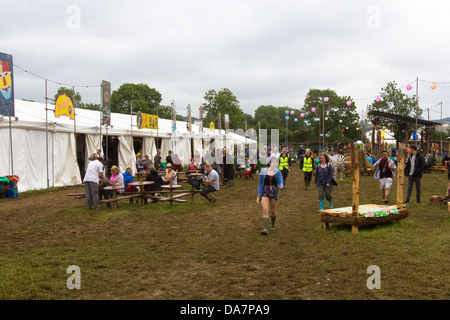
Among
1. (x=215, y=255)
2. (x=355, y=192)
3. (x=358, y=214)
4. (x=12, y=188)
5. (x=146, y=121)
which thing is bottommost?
(x=215, y=255)

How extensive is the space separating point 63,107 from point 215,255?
495 inches

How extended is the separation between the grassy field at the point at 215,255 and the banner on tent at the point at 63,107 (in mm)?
6522

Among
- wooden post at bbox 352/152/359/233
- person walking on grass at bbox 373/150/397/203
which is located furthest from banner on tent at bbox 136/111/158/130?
wooden post at bbox 352/152/359/233

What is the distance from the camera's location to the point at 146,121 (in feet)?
71.3

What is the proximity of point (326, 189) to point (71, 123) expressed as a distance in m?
12.3

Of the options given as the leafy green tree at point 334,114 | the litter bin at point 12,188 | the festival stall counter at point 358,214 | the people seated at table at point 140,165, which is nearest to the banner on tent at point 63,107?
the litter bin at point 12,188

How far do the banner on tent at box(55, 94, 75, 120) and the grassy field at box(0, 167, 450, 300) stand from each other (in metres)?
6.52

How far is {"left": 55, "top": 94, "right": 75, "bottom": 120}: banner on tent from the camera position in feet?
51.9

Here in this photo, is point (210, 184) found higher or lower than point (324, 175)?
lower

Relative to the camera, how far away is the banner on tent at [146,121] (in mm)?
21047

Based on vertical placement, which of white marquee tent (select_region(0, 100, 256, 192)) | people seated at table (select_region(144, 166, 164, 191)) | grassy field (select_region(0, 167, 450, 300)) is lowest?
grassy field (select_region(0, 167, 450, 300))

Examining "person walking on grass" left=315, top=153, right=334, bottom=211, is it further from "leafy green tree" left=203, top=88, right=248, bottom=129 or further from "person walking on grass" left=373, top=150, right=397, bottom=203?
"leafy green tree" left=203, top=88, right=248, bottom=129

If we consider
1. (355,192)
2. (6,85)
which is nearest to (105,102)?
(6,85)

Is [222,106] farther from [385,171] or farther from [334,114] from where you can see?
[385,171]
